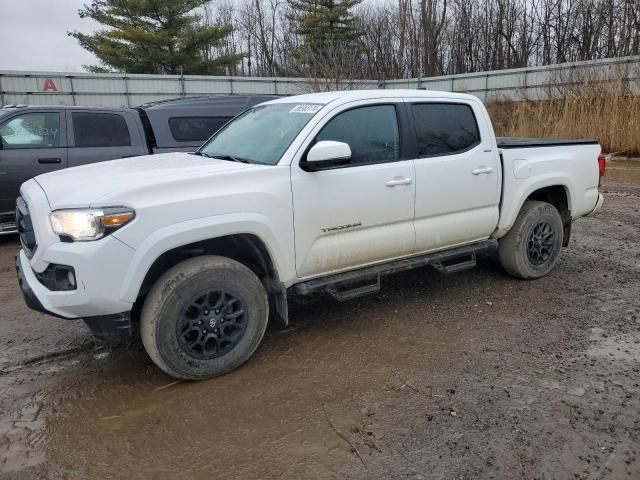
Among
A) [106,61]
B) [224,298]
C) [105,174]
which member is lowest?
[224,298]

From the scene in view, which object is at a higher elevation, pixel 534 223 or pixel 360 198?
pixel 360 198

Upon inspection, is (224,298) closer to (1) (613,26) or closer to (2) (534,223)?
(2) (534,223)

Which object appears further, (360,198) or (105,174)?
(360,198)

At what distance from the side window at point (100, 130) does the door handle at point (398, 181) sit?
4.94 meters

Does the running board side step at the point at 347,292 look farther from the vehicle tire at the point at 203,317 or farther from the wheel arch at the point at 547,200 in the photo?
the wheel arch at the point at 547,200

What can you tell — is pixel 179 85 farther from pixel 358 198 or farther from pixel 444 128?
pixel 358 198

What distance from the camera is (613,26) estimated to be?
29609 millimetres

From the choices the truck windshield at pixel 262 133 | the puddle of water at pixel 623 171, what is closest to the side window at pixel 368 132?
the truck windshield at pixel 262 133

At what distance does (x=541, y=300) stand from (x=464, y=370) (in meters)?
1.73

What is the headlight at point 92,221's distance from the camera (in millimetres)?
2949

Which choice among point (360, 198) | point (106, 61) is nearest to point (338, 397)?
point (360, 198)

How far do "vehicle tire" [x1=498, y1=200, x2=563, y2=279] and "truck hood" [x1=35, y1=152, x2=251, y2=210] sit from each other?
2964mm

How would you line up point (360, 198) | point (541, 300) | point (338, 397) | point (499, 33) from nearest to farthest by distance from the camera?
point (338, 397) → point (360, 198) → point (541, 300) → point (499, 33)

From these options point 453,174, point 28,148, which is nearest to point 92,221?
point 453,174
